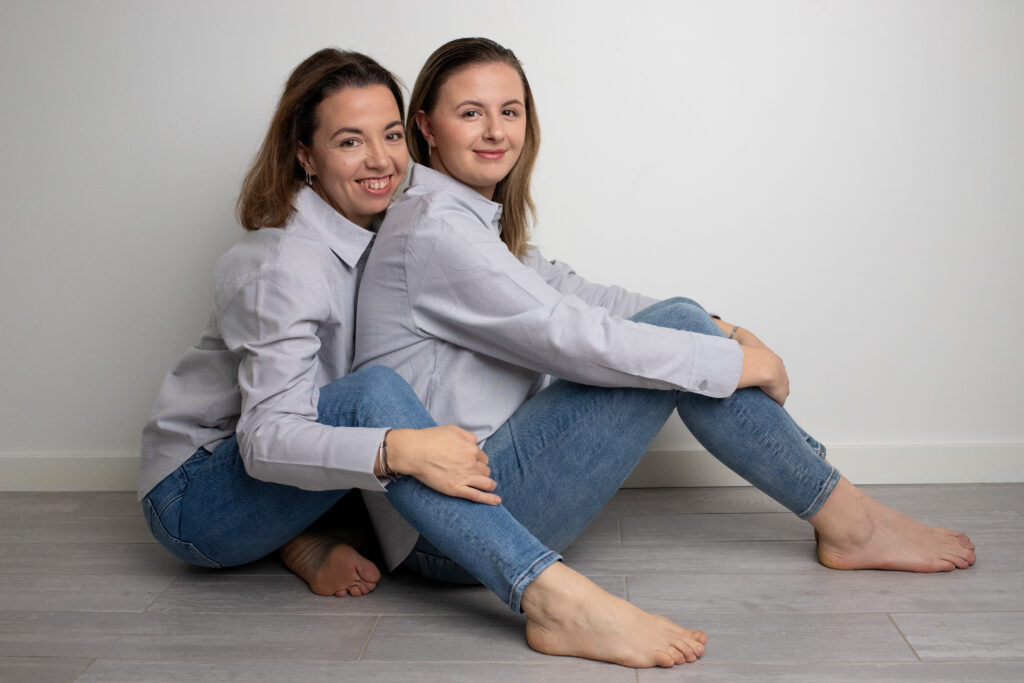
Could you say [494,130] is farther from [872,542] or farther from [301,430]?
[872,542]

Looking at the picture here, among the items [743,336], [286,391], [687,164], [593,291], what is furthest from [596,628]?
[687,164]

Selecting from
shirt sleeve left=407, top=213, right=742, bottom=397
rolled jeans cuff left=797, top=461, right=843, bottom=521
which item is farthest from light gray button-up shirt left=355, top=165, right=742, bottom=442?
rolled jeans cuff left=797, top=461, right=843, bottom=521

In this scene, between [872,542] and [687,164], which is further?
[687,164]

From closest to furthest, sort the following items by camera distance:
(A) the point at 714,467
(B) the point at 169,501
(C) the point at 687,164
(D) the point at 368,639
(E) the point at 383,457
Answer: (E) the point at 383,457
(D) the point at 368,639
(B) the point at 169,501
(C) the point at 687,164
(A) the point at 714,467

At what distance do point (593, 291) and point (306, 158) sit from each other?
74cm

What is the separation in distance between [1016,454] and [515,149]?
156cm

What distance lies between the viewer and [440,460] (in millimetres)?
1503

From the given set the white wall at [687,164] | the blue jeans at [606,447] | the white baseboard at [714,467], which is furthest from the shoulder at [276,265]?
the white baseboard at [714,467]

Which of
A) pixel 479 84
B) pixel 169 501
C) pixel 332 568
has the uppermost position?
pixel 479 84

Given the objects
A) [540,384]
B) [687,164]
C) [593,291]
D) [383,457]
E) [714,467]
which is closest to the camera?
[383,457]

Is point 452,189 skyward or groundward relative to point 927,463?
skyward

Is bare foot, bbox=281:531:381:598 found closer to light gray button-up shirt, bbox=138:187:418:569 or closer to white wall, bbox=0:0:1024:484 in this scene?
light gray button-up shirt, bbox=138:187:418:569

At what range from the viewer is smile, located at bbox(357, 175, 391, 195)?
1795 millimetres

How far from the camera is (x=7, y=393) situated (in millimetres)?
2594
